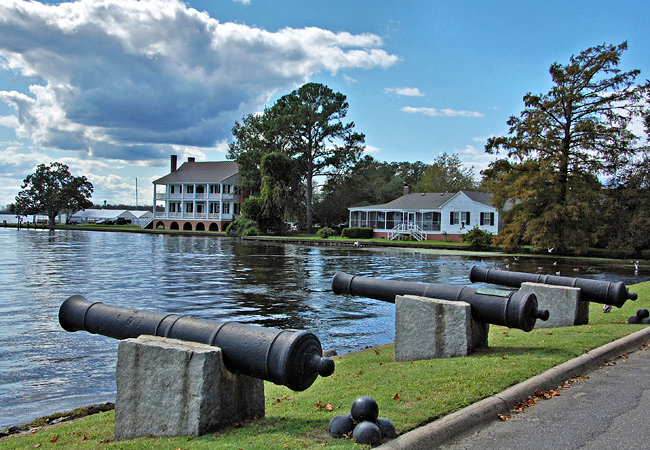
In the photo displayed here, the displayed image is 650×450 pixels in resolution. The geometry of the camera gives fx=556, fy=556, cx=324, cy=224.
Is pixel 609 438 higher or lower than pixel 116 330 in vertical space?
lower

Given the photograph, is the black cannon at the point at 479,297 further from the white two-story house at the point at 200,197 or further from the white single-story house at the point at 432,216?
the white two-story house at the point at 200,197

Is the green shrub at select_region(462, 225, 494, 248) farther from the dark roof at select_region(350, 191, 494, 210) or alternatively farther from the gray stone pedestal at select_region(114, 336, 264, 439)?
the gray stone pedestal at select_region(114, 336, 264, 439)

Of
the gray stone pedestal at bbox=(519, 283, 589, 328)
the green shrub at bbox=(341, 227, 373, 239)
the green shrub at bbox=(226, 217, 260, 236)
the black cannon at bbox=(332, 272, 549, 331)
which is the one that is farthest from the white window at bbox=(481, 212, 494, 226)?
the black cannon at bbox=(332, 272, 549, 331)

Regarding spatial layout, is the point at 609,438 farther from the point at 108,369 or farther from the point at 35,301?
the point at 35,301

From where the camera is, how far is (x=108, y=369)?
918 centimetres

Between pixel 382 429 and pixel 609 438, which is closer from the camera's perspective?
pixel 382 429

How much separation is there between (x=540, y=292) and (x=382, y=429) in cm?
669

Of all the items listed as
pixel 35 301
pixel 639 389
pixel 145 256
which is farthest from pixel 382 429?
pixel 145 256

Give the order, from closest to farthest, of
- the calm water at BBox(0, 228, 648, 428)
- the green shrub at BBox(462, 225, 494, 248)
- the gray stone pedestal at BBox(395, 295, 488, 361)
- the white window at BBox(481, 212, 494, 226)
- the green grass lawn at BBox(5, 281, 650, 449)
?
the green grass lawn at BBox(5, 281, 650, 449) → the gray stone pedestal at BBox(395, 295, 488, 361) → the calm water at BBox(0, 228, 648, 428) → the green shrub at BBox(462, 225, 494, 248) → the white window at BBox(481, 212, 494, 226)

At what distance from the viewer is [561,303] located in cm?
1005

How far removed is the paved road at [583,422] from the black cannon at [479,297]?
957 mm

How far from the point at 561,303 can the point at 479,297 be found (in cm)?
356

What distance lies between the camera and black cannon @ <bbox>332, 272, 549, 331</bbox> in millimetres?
6900

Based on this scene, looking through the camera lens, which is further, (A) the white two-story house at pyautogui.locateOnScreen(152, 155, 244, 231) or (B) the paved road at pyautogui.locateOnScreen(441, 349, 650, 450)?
(A) the white two-story house at pyautogui.locateOnScreen(152, 155, 244, 231)
